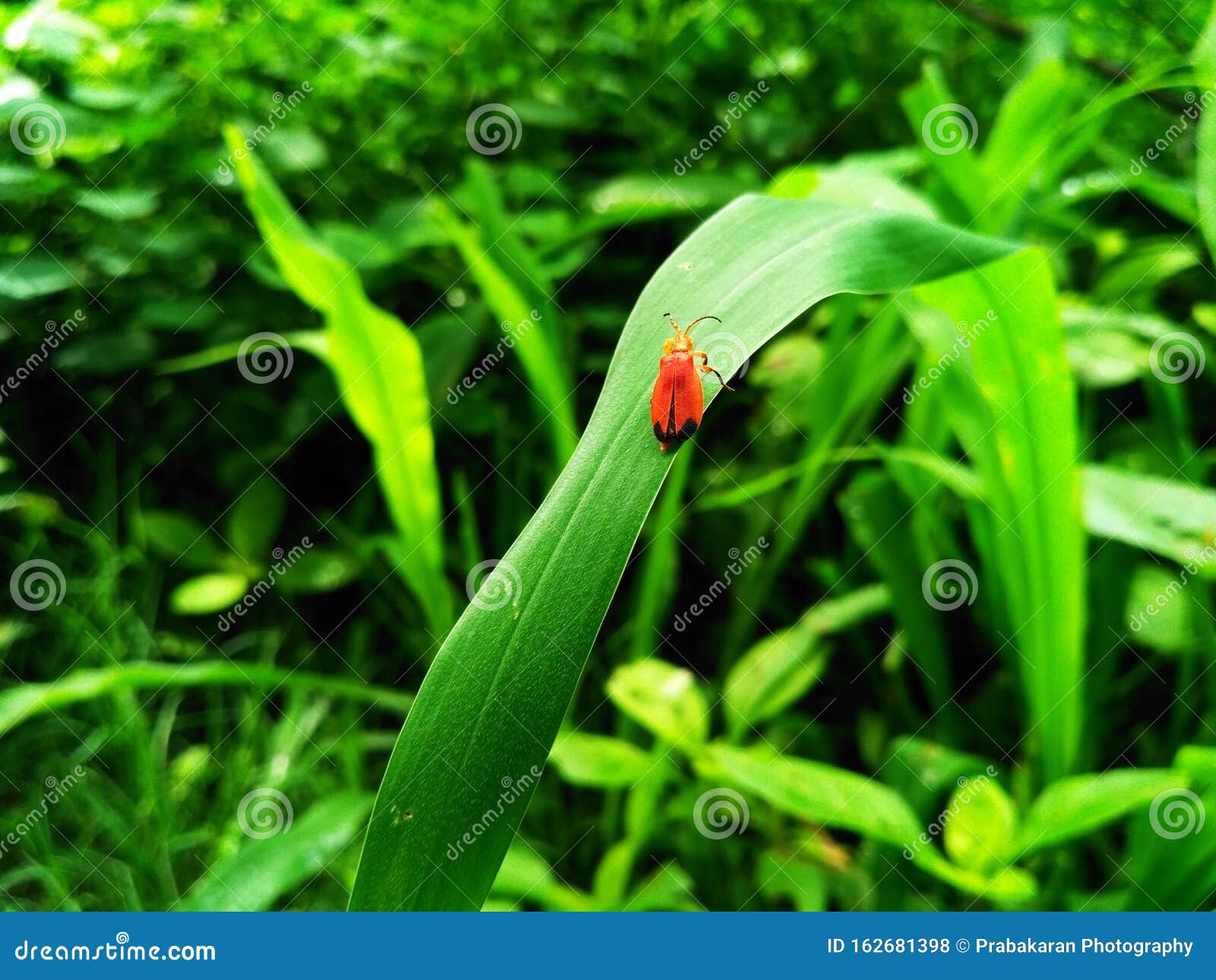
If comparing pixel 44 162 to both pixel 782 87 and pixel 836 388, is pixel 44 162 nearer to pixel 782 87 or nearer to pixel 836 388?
pixel 836 388

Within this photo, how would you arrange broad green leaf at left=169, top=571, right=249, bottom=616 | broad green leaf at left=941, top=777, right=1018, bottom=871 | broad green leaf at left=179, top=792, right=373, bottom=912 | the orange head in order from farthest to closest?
broad green leaf at left=169, top=571, right=249, bottom=616
broad green leaf at left=179, top=792, right=373, bottom=912
broad green leaf at left=941, top=777, right=1018, bottom=871
the orange head

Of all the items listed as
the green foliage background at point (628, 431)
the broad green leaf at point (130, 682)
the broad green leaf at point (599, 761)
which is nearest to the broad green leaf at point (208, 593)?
the green foliage background at point (628, 431)

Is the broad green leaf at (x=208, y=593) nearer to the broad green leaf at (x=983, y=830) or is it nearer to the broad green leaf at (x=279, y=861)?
the broad green leaf at (x=279, y=861)

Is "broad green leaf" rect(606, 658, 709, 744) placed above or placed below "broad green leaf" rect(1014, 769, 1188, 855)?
below

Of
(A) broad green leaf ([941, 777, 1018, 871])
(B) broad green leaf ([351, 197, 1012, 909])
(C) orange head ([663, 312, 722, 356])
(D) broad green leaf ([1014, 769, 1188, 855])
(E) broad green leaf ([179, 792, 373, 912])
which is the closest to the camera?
(B) broad green leaf ([351, 197, 1012, 909])

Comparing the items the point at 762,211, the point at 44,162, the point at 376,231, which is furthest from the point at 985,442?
the point at 44,162

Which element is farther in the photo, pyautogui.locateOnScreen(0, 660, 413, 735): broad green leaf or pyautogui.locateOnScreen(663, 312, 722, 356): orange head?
pyautogui.locateOnScreen(0, 660, 413, 735): broad green leaf

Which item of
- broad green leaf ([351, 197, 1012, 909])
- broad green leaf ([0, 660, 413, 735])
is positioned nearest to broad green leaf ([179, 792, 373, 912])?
broad green leaf ([0, 660, 413, 735])

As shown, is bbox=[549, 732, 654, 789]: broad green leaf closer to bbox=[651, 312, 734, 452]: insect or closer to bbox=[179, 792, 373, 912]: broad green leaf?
bbox=[179, 792, 373, 912]: broad green leaf

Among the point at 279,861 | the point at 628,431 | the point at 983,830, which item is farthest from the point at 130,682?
the point at 983,830
